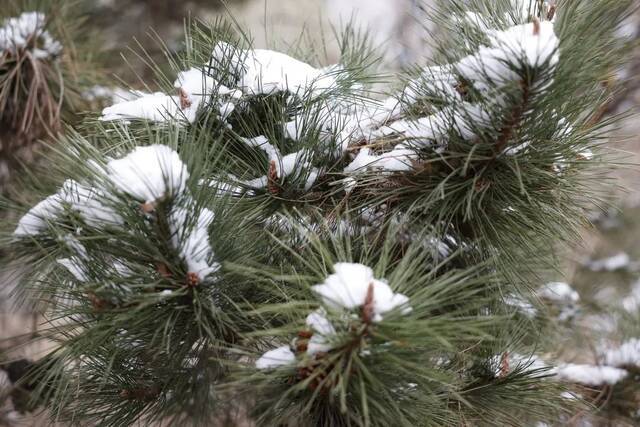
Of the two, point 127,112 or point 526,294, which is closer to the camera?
point 127,112

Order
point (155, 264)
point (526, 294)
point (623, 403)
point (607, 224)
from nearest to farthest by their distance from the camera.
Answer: point (155, 264), point (526, 294), point (623, 403), point (607, 224)

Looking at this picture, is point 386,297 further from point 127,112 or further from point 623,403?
point 623,403

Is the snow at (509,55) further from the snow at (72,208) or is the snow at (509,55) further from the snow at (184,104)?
the snow at (72,208)

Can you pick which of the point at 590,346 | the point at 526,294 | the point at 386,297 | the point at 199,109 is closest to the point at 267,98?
the point at 199,109

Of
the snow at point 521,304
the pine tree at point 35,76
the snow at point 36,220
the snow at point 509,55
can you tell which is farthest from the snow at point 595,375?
the pine tree at point 35,76

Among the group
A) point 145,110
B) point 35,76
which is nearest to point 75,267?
point 145,110

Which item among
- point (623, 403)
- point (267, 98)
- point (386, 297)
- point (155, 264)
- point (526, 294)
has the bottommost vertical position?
point (623, 403)
